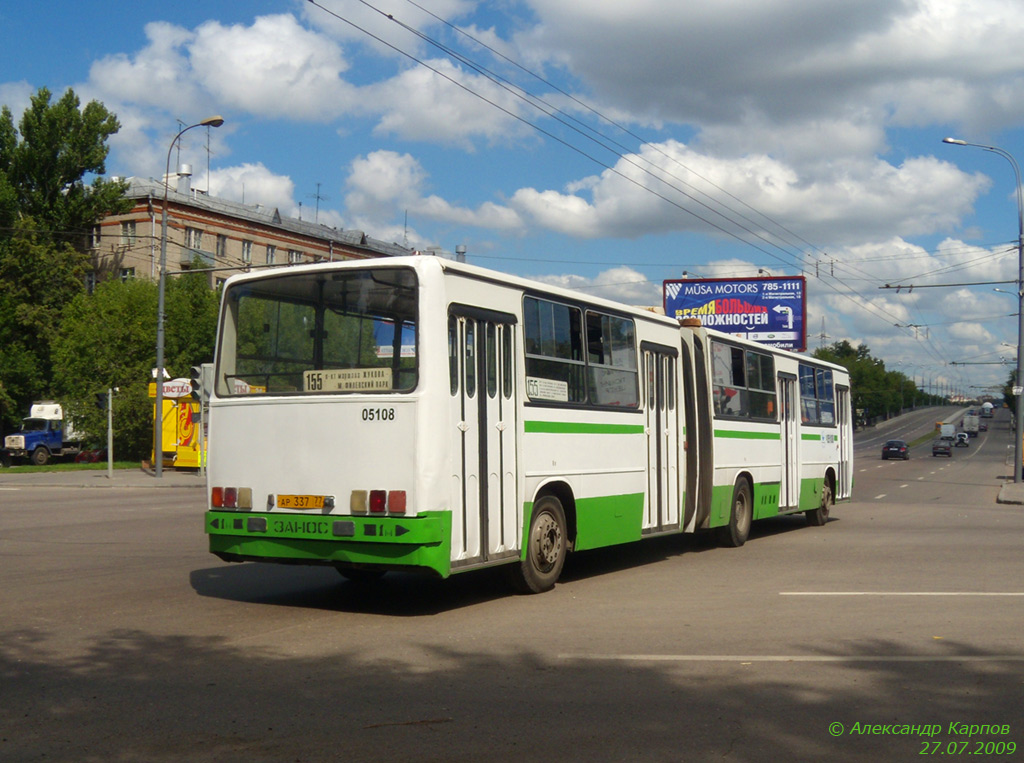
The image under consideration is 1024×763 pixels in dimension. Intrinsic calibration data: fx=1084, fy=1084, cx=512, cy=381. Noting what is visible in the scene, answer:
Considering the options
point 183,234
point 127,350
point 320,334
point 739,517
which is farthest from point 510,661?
point 183,234

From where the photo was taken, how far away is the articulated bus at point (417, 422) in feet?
29.3

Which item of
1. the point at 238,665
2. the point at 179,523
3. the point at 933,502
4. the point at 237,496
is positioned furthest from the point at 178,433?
the point at 238,665

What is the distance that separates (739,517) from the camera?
1584 cm

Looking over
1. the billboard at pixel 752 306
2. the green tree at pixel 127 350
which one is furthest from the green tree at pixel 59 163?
the billboard at pixel 752 306

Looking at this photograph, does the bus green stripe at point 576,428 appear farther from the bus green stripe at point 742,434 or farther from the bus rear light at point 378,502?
the bus green stripe at point 742,434

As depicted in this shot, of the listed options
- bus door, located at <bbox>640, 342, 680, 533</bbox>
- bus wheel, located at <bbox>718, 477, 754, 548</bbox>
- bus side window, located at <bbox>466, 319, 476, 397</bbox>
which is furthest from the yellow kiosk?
bus side window, located at <bbox>466, 319, 476, 397</bbox>

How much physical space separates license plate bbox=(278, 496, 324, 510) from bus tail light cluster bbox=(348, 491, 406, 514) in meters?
0.31

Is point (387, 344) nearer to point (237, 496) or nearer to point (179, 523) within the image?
point (237, 496)

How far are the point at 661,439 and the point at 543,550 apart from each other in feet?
10.6

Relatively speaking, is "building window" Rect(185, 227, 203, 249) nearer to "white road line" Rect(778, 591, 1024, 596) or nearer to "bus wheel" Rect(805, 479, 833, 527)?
"bus wheel" Rect(805, 479, 833, 527)

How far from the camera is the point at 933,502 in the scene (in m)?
29.0

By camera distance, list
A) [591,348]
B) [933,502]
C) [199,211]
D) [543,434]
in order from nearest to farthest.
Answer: [543,434], [591,348], [933,502], [199,211]

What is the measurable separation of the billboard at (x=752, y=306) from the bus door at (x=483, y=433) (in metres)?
35.1

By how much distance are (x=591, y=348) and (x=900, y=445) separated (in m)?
69.1
